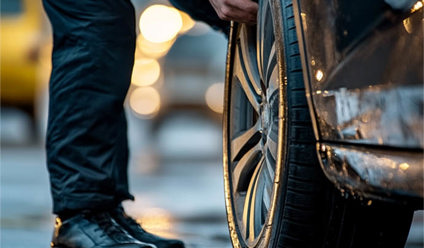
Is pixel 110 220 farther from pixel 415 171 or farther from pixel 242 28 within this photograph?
pixel 415 171

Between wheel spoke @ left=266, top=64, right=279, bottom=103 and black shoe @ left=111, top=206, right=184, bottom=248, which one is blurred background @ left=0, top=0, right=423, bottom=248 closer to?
black shoe @ left=111, top=206, right=184, bottom=248

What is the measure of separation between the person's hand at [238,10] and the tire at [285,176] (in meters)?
0.07

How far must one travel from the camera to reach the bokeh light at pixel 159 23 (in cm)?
1141

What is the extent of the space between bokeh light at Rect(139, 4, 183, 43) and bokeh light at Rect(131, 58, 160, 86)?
341 millimetres

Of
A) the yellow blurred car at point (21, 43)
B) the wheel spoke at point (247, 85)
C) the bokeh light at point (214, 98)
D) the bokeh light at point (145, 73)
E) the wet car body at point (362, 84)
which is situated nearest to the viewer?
the wet car body at point (362, 84)

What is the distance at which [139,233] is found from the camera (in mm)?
3008

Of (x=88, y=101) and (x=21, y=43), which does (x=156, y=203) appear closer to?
(x=88, y=101)

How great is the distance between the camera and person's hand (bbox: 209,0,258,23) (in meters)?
2.41

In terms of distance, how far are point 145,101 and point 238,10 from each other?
28.7ft

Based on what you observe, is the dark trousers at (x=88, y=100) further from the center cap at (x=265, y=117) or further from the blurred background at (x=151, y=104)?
the blurred background at (x=151, y=104)

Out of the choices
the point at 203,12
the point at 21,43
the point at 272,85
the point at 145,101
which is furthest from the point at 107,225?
the point at 21,43

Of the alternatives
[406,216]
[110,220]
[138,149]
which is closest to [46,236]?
[110,220]

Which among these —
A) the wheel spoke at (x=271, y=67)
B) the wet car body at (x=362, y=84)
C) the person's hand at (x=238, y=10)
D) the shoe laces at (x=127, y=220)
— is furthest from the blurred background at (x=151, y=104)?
the wet car body at (x=362, y=84)

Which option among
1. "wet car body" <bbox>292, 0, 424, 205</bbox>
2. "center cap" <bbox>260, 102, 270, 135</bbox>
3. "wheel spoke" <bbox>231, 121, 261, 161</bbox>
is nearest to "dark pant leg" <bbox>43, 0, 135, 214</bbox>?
"wheel spoke" <bbox>231, 121, 261, 161</bbox>
